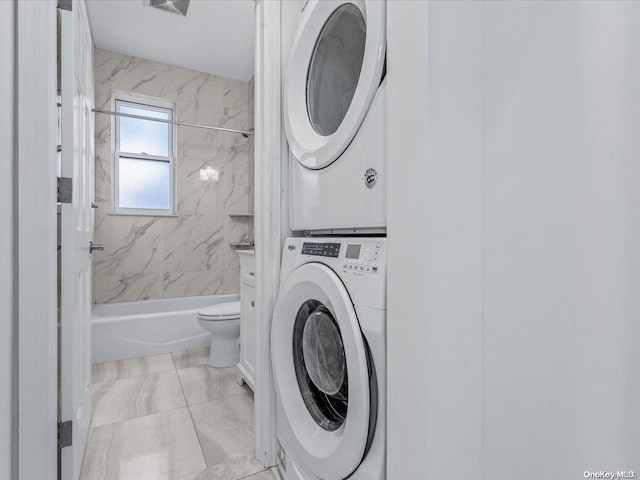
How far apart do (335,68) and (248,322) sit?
146 cm

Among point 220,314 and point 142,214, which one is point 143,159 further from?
point 220,314

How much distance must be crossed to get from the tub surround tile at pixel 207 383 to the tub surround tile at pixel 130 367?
21 cm

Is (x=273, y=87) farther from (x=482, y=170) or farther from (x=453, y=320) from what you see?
(x=453, y=320)

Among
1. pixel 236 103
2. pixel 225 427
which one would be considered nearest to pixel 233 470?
pixel 225 427

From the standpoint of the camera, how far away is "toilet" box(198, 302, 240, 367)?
221 cm

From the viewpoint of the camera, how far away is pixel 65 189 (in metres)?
1.09

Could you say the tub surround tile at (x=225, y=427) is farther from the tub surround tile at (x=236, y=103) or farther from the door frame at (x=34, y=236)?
the tub surround tile at (x=236, y=103)

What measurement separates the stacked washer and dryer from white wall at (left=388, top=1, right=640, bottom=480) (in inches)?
2.9

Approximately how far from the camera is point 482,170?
2.27 feet

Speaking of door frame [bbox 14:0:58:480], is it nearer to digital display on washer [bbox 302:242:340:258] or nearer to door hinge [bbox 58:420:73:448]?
door hinge [bbox 58:420:73:448]

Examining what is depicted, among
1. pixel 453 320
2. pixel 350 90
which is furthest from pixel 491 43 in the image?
pixel 453 320

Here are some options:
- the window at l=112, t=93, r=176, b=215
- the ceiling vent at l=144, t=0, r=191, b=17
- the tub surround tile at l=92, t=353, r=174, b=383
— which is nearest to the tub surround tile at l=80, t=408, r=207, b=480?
the tub surround tile at l=92, t=353, r=174, b=383

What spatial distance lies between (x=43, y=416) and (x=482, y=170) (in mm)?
1446

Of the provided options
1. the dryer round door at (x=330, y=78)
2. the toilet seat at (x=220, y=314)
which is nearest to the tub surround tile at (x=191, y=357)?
the toilet seat at (x=220, y=314)
